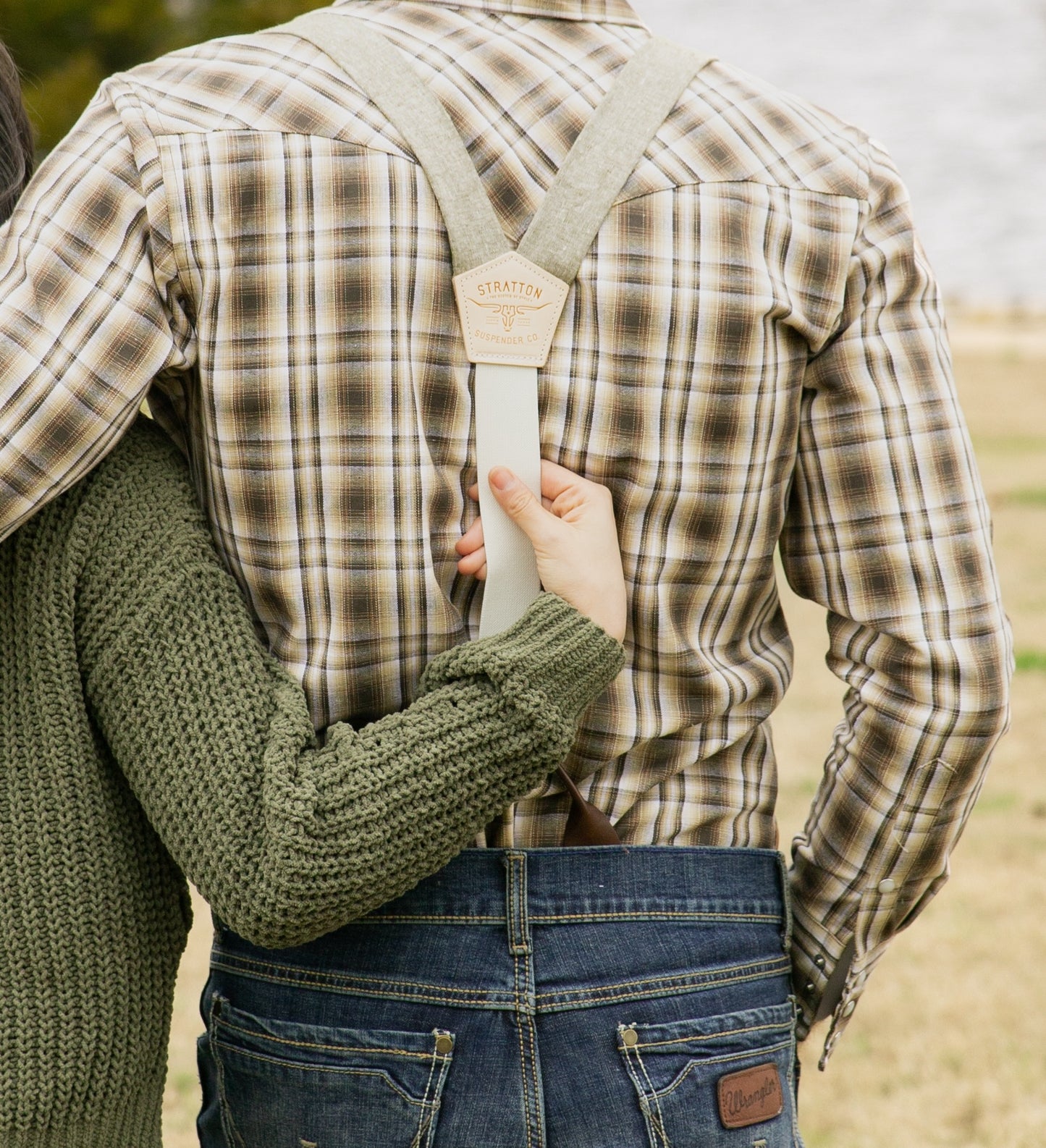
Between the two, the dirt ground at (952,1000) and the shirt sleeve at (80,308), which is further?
the dirt ground at (952,1000)

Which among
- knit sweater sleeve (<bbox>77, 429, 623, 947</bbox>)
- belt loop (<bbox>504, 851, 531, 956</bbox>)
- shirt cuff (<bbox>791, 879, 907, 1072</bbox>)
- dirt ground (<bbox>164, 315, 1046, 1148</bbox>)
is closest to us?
knit sweater sleeve (<bbox>77, 429, 623, 947</bbox>)

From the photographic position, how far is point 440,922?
126 cm

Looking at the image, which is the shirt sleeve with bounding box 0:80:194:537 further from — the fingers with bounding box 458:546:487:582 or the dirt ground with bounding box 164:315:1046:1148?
the dirt ground with bounding box 164:315:1046:1148

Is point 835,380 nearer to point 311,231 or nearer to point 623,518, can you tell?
point 623,518

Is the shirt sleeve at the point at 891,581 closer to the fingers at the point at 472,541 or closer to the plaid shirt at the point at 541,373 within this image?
the plaid shirt at the point at 541,373

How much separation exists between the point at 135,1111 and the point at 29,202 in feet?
2.82

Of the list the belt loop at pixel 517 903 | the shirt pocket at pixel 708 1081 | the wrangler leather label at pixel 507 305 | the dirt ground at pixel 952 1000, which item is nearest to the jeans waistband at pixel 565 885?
the belt loop at pixel 517 903

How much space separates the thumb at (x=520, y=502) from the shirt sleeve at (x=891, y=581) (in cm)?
33

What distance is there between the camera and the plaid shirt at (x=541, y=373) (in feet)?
3.91

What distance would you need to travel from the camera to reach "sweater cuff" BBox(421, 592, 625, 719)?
1186mm

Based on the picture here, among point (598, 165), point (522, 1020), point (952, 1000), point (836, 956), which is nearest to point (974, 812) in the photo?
point (952, 1000)

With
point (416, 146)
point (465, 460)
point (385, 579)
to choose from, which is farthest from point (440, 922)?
point (416, 146)

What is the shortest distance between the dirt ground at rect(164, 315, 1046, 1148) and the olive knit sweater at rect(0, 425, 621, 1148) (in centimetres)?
164

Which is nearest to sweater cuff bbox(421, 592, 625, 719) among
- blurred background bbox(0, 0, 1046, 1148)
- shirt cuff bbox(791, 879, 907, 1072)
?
shirt cuff bbox(791, 879, 907, 1072)
